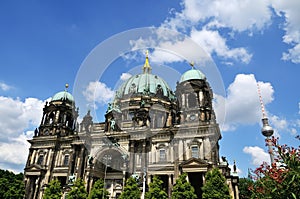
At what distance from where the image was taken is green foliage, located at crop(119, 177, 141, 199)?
31766mm

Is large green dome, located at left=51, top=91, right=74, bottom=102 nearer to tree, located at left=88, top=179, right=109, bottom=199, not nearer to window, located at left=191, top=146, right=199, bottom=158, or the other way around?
tree, located at left=88, top=179, right=109, bottom=199

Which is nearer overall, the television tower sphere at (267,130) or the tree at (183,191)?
the tree at (183,191)

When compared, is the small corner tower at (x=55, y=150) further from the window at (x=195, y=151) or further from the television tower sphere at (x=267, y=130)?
the television tower sphere at (x=267, y=130)

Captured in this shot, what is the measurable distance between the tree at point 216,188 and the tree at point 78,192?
56.0 feet

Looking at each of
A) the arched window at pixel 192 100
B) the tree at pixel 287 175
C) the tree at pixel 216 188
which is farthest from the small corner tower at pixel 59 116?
the tree at pixel 287 175

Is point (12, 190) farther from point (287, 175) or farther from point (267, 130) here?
point (267, 130)

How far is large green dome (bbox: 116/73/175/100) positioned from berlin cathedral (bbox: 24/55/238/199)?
45.7 inches

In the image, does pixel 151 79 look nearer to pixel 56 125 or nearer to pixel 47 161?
pixel 56 125

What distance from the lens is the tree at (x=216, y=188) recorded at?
28.8 m

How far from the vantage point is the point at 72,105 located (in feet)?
174

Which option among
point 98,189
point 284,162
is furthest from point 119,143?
point 284,162

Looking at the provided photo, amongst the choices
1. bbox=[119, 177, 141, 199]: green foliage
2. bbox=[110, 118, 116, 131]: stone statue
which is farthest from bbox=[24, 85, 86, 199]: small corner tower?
bbox=[119, 177, 141, 199]: green foliage

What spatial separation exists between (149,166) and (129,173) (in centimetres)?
330

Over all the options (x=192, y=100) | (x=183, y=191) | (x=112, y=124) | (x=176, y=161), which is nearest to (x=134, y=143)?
(x=112, y=124)
